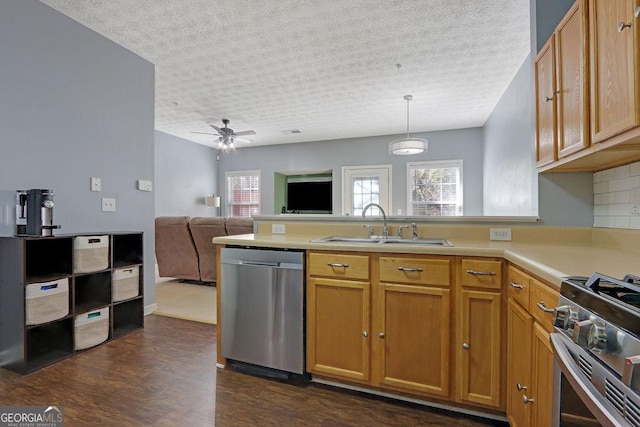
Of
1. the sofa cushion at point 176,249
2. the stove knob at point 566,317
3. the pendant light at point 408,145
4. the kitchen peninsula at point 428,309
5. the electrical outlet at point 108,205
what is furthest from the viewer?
the pendant light at point 408,145

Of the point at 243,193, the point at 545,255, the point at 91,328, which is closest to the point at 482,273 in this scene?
the point at 545,255

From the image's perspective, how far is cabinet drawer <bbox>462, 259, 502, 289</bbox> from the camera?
1.56m

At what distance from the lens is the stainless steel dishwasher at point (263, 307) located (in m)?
1.92

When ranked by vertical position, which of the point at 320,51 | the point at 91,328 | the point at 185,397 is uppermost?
the point at 320,51

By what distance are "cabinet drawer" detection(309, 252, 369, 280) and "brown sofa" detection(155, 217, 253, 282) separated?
2188mm

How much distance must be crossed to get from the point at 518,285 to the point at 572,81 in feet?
3.38

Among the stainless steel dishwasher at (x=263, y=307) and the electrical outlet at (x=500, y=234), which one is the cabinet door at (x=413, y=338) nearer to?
the stainless steel dishwasher at (x=263, y=307)

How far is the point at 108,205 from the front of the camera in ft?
9.76

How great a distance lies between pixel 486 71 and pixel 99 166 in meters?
4.30

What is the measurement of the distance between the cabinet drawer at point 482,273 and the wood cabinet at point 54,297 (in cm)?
271

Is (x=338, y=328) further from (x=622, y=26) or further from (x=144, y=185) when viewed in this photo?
(x=144, y=185)

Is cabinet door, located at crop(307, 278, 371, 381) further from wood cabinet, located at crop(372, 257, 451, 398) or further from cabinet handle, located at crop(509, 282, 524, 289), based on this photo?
cabinet handle, located at crop(509, 282, 524, 289)

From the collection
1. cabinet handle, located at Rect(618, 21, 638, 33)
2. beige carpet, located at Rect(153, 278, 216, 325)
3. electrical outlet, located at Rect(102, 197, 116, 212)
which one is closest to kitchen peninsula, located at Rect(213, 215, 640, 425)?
cabinet handle, located at Rect(618, 21, 638, 33)

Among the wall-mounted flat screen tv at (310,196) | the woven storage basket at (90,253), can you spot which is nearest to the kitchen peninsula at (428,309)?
the woven storage basket at (90,253)
